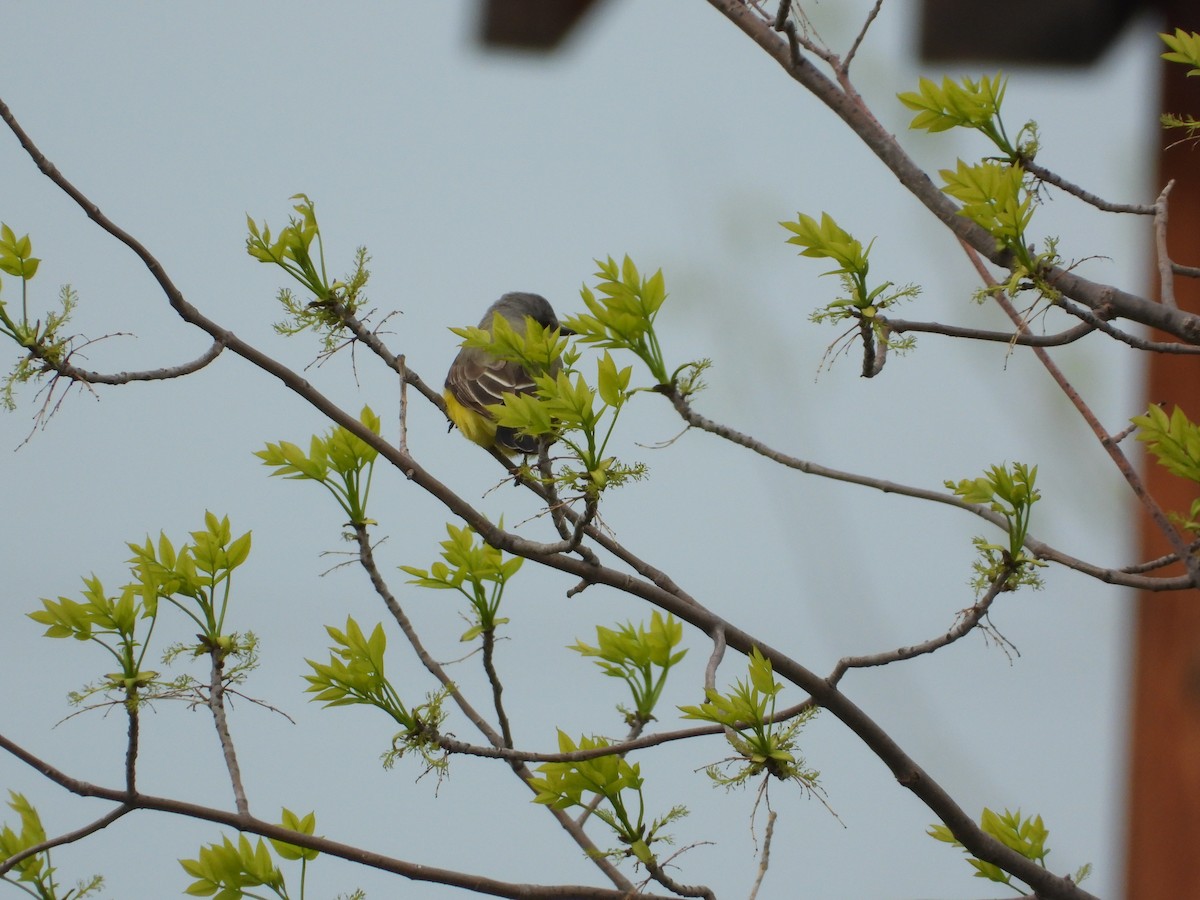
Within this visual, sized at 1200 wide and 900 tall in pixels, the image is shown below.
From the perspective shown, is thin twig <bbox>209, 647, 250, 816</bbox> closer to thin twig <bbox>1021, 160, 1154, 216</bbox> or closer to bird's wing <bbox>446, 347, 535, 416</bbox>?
thin twig <bbox>1021, 160, 1154, 216</bbox>

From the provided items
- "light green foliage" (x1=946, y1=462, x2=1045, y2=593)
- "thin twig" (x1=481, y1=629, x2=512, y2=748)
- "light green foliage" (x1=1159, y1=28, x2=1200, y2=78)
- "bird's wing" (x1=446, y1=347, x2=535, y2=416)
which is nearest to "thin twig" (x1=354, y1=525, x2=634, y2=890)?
"thin twig" (x1=481, y1=629, x2=512, y2=748)

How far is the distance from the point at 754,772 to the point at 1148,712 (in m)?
0.87

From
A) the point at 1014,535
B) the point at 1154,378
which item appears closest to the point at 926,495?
the point at 1014,535

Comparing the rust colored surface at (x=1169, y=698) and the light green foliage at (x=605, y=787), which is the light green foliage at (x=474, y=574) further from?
the rust colored surface at (x=1169, y=698)

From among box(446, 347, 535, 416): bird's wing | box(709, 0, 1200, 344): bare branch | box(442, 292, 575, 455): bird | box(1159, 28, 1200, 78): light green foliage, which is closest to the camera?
box(709, 0, 1200, 344): bare branch

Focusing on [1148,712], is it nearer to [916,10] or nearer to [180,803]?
[916,10]

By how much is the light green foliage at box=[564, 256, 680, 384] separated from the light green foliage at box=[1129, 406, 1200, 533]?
51cm

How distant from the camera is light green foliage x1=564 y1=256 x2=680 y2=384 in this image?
1.28m

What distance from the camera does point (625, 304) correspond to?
4.19 ft

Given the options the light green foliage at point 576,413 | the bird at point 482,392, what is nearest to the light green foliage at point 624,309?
the light green foliage at point 576,413

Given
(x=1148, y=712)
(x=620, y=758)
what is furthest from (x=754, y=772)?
(x=1148, y=712)

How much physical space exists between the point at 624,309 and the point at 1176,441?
573 mm

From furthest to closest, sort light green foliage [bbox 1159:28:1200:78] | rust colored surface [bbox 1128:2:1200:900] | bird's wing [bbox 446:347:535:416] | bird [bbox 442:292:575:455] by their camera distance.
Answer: bird's wing [bbox 446:347:535:416], bird [bbox 442:292:575:455], rust colored surface [bbox 1128:2:1200:900], light green foliage [bbox 1159:28:1200:78]

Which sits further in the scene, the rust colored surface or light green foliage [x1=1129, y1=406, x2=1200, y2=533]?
the rust colored surface
